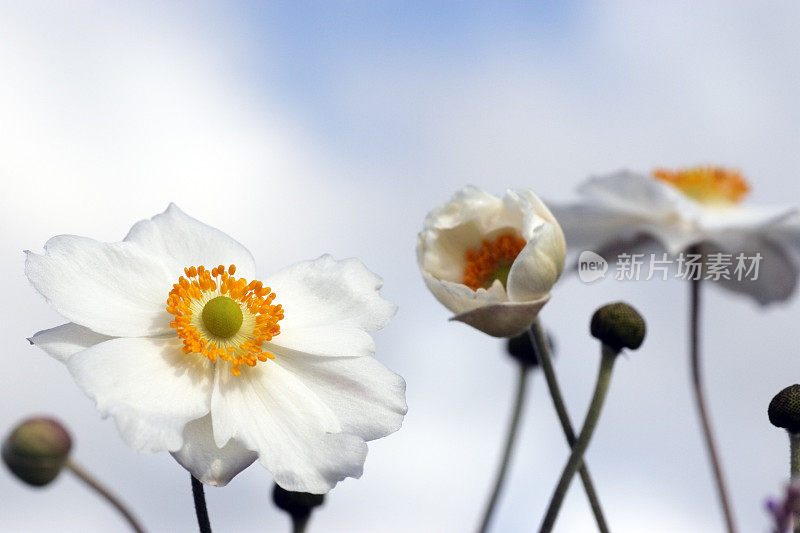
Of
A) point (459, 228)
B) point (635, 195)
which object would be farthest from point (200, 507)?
point (635, 195)

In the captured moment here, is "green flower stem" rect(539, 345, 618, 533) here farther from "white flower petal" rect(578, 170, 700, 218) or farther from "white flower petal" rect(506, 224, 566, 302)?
"white flower petal" rect(578, 170, 700, 218)

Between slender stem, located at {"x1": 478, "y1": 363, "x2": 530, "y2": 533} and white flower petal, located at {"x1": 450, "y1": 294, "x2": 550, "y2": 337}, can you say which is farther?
slender stem, located at {"x1": 478, "y1": 363, "x2": 530, "y2": 533}

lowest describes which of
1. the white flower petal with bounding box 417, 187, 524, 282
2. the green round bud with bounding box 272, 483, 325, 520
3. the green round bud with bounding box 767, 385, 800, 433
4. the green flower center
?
the green round bud with bounding box 767, 385, 800, 433

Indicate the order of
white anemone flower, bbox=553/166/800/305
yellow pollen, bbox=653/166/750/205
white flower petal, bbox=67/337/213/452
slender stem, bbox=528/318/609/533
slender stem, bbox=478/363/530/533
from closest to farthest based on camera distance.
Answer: white flower petal, bbox=67/337/213/452 → slender stem, bbox=528/318/609/533 → slender stem, bbox=478/363/530/533 → white anemone flower, bbox=553/166/800/305 → yellow pollen, bbox=653/166/750/205

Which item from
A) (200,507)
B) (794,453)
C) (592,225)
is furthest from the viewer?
(592,225)

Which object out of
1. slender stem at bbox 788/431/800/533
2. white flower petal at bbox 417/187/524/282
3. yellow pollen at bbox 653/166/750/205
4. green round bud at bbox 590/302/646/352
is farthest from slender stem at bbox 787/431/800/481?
yellow pollen at bbox 653/166/750/205

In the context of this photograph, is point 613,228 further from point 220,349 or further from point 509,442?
point 220,349
